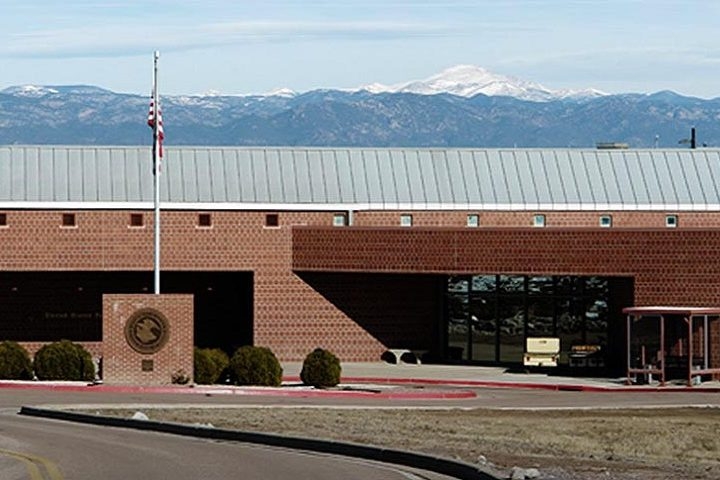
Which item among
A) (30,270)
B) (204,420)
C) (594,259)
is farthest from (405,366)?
(204,420)

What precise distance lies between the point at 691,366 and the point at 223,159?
19.2m

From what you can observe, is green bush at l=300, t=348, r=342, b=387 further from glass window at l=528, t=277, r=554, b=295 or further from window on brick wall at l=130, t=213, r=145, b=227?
window on brick wall at l=130, t=213, r=145, b=227

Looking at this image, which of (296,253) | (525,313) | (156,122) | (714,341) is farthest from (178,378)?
(714,341)

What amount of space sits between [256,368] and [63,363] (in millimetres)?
5199

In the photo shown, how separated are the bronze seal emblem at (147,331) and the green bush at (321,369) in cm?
417

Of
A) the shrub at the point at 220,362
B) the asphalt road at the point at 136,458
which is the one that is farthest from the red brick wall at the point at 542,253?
the asphalt road at the point at 136,458

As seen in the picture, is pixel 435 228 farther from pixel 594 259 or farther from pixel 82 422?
pixel 82 422

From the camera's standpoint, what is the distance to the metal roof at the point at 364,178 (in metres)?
63.5

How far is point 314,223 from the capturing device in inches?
2511

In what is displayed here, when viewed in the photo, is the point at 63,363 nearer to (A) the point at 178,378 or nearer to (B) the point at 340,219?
(A) the point at 178,378

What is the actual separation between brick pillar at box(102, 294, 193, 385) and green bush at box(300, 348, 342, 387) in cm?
349

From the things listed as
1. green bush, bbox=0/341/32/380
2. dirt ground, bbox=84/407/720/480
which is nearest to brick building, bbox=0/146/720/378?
green bush, bbox=0/341/32/380

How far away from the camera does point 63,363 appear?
51.5 meters

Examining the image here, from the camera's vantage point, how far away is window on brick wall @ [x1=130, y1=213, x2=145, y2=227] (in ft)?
205
